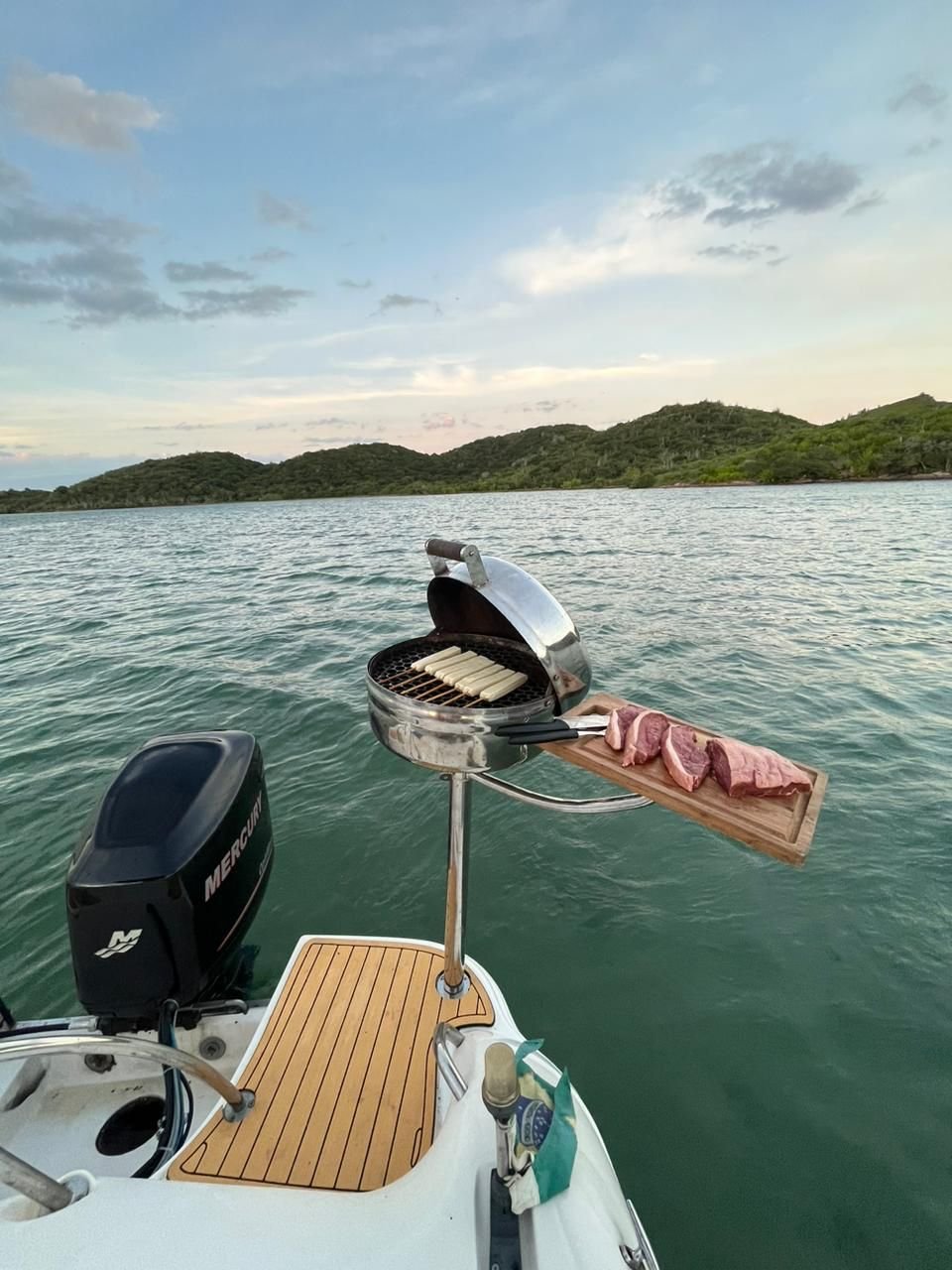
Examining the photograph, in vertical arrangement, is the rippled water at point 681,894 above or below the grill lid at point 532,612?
below

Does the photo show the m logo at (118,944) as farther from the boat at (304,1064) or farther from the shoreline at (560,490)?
the shoreline at (560,490)

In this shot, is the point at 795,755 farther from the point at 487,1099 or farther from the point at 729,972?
the point at 487,1099

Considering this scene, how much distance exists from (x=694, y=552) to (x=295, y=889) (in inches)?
809

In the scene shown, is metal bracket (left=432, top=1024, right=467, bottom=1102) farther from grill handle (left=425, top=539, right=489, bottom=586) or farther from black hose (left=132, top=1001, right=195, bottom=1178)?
grill handle (left=425, top=539, right=489, bottom=586)

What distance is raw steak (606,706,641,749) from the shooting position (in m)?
1.92

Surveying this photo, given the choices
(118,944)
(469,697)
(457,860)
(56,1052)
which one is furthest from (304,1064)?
(469,697)

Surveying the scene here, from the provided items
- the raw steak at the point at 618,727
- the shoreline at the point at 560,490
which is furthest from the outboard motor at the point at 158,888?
the shoreline at the point at 560,490

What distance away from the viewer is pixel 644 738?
191cm

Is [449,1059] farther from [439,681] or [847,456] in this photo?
[847,456]

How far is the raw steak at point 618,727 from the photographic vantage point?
75.6 inches

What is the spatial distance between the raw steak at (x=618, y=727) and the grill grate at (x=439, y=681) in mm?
237

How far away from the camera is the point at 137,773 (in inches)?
113

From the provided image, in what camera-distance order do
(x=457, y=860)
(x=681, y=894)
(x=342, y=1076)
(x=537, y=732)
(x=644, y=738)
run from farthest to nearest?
(x=681, y=894) < (x=342, y=1076) < (x=457, y=860) < (x=644, y=738) < (x=537, y=732)

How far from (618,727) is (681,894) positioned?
117 inches
